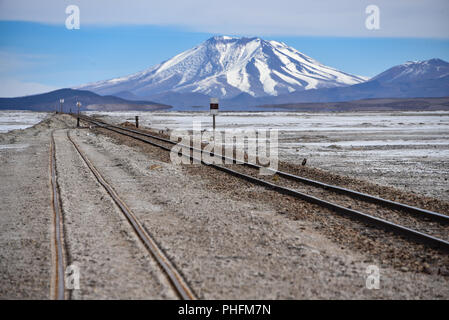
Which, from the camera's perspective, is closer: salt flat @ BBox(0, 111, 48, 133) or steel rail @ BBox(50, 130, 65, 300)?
steel rail @ BBox(50, 130, 65, 300)

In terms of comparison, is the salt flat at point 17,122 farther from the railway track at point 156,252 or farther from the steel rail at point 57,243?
the railway track at point 156,252

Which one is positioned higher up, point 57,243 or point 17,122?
point 17,122

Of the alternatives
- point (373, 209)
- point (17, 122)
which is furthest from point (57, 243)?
point (17, 122)

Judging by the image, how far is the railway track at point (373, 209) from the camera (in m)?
8.13

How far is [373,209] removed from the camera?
1007 cm

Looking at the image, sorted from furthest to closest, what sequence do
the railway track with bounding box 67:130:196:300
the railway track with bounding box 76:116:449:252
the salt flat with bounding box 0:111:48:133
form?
the salt flat with bounding box 0:111:48:133 → the railway track with bounding box 76:116:449:252 → the railway track with bounding box 67:130:196:300

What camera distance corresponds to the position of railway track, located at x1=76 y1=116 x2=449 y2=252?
26.7 ft

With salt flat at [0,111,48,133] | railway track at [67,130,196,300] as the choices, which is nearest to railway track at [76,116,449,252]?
railway track at [67,130,196,300]

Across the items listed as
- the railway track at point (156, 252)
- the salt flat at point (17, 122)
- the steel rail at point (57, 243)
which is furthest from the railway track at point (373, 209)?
the salt flat at point (17, 122)

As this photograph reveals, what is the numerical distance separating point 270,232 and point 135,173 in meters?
7.66

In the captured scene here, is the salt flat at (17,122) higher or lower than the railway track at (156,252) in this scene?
higher

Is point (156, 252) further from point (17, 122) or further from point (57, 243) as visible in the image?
point (17, 122)

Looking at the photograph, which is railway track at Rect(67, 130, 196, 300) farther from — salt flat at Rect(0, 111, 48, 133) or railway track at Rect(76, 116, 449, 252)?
salt flat at Rect(0, 111, 48, 133)

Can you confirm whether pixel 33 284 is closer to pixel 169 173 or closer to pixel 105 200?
pixel 105 200
